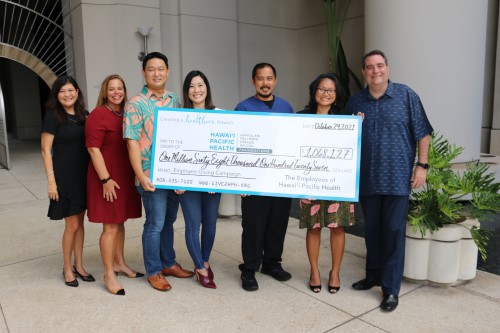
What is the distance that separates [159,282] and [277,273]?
0.99 metres

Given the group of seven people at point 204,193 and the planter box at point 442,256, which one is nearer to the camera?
the group of seven people at point 204,193

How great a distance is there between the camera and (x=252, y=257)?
349 centimetres

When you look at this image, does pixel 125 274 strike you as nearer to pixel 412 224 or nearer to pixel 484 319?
pixel 412 224

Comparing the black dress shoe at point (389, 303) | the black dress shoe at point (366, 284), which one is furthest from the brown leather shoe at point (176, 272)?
the black dress shoe at point (389, 303)

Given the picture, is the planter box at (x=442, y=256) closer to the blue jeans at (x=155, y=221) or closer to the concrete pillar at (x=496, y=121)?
the blue jeans at (x=155, y=221)

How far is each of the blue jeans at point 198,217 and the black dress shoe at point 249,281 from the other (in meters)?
0.35

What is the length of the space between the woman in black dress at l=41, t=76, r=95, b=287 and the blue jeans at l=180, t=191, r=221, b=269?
0.84 m

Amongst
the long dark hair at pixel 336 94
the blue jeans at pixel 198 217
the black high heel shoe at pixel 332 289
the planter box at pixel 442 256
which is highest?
the long dark hair at pixel 336 94

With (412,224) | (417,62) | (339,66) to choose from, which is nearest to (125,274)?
(412,224)

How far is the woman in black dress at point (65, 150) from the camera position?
3.31m

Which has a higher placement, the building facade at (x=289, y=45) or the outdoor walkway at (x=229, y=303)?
the building facade at (x=289, y=45)

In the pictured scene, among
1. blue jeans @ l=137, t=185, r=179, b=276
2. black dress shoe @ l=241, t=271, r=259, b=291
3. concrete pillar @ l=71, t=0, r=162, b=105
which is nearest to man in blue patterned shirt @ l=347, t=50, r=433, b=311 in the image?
black dress shoe @ l=241, t=271, r=259, b=291

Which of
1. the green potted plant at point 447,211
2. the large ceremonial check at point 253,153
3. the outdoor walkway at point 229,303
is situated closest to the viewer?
the outdoor walkway at point 229,303

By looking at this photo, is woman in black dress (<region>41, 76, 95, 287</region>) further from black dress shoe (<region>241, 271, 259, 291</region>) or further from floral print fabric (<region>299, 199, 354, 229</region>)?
floral print fabric (<region>299, 199, 354, 229</region>)
